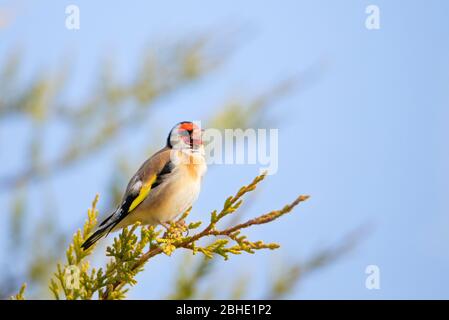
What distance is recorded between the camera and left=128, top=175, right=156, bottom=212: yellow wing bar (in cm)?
521

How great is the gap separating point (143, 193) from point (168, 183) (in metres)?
0.24

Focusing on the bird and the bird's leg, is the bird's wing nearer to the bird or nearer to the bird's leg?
the bird

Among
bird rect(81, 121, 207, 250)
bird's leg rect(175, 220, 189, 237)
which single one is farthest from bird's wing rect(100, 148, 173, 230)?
bird's leg rect(175, 220, 189, 237)

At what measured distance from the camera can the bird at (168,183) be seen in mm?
5309

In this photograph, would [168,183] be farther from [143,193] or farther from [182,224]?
[182,224]

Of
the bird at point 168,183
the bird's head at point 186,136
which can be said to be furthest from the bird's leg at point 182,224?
the bird's head at point 186,136

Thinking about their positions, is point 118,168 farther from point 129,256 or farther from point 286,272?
point 129,256

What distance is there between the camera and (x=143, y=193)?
5367 millimetres

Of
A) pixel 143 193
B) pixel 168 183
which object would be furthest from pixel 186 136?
pixel 143 193

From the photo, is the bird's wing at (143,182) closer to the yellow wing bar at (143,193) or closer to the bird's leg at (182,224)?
the yellow wing bar at (143,193)
